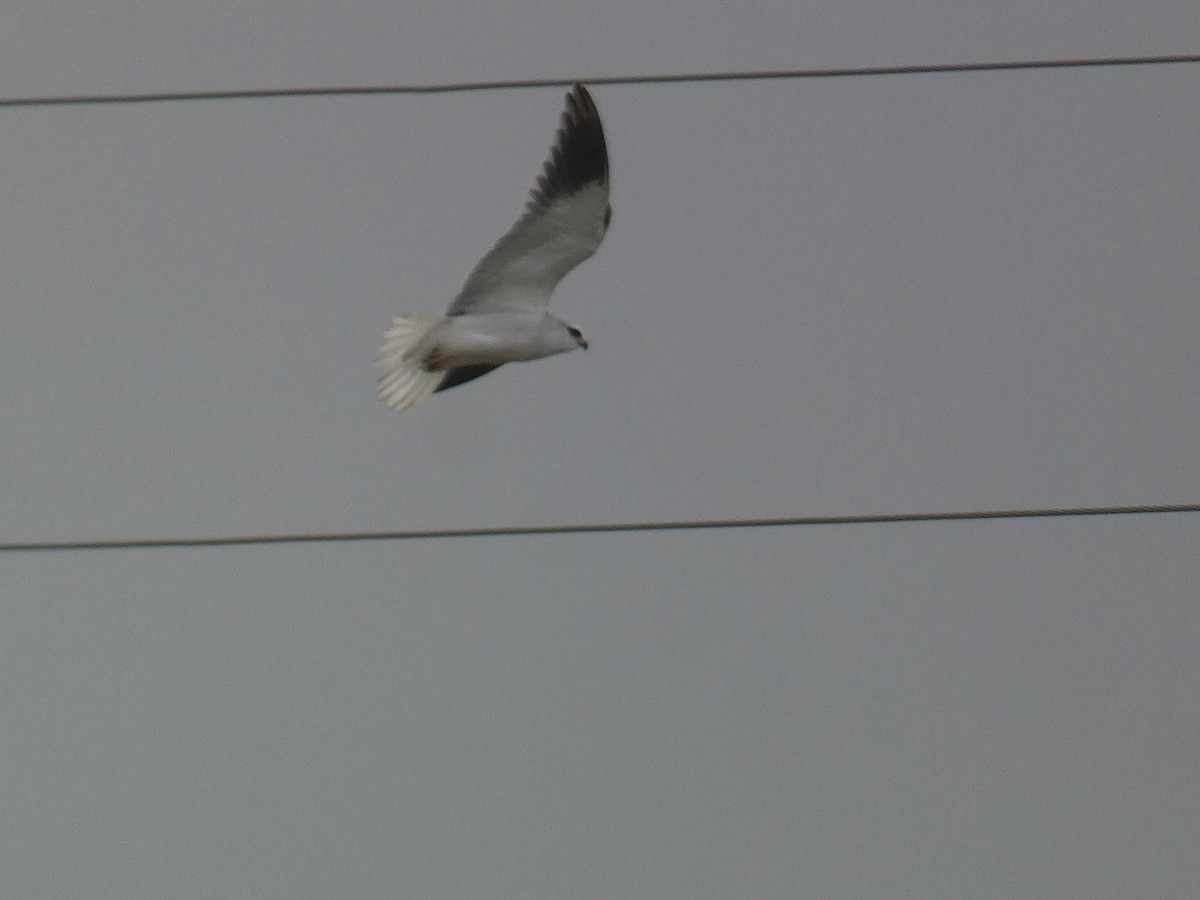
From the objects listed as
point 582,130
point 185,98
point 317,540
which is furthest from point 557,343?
point 185,98

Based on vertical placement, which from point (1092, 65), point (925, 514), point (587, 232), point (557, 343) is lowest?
point (925, 514)

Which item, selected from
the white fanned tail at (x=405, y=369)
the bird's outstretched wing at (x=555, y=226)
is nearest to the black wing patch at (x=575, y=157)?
the bird's outstretched wing at (x=555, y=226)

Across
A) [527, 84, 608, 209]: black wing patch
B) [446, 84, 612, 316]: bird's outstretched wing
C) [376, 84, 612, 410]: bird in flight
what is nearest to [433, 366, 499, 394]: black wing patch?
[376, 84, 612, 410]: bird in flight

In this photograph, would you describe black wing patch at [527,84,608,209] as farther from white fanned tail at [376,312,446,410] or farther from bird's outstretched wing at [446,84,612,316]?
white fanned tail at [376,312,446,410]

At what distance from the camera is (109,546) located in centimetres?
288

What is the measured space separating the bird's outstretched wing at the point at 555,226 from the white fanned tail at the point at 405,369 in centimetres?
9

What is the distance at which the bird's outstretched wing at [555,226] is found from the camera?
2971 mm

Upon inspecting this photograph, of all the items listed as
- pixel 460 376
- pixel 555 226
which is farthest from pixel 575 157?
pixel 460 376

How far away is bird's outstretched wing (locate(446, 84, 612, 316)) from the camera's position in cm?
297

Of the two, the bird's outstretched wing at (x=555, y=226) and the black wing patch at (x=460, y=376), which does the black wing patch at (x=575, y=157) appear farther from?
the black wing patch at (x=460, y=376)

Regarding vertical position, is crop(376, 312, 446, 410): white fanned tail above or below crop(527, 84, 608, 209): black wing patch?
below

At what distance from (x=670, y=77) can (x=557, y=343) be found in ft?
1.81

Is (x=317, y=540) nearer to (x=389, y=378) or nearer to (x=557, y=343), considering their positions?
(x=389, y=378)

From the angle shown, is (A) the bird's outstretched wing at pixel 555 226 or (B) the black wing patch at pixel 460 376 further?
(B) the black wing patch at pixel 460 376
